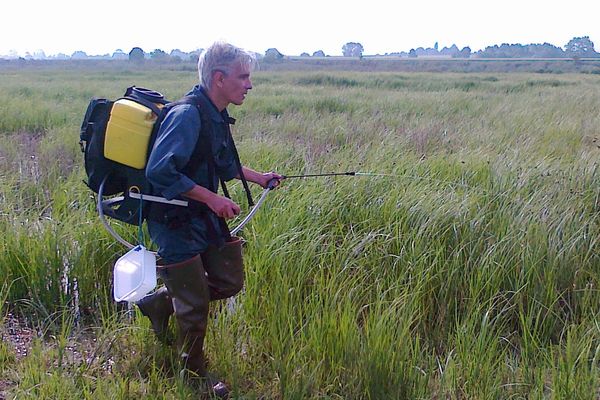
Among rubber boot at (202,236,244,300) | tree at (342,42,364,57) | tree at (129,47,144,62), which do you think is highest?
tree at (342,42,364,57)

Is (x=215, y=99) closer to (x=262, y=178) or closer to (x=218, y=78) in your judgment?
(x=218, y=78)

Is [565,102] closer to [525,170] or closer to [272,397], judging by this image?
[525,170]

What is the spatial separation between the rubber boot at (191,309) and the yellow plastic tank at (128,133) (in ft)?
1.48

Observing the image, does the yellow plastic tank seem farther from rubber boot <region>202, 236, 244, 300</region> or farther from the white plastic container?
rubber boot <region>202, 236, 244, 300</region>

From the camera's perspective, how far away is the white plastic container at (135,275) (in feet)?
7.51

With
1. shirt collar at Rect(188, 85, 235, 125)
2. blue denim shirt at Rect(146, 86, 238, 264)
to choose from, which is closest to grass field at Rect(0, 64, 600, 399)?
blue denim shirt at Rect(146, 86, 238, 264)

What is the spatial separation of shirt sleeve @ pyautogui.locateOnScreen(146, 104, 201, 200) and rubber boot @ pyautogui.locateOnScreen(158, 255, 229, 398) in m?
0.36

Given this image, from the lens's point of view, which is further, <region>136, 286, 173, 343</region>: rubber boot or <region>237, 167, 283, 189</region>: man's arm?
<region>237, 167, 283, 189</region>: man's arm

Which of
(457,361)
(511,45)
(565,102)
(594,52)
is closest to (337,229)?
(457,361)

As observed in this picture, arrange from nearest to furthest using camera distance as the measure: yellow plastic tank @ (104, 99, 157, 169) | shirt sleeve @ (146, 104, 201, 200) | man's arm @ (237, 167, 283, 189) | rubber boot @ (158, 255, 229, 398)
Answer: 1. shirt sleeve @ (146, 104, 201, 200)
2. yellow plastic tank @ (104, 99, 157, 169)
3. rubber boot @ (158, 255, 229, 398)
4. man's arm @ (237, 167, 283, 189)

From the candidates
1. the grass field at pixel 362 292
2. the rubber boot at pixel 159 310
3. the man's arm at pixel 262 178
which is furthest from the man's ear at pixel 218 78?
the grass field at pixel 362 292

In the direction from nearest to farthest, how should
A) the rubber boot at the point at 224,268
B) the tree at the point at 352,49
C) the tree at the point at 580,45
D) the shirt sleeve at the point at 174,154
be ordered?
the shirt sleeve at the point at 174,154 → the rubber boot at the point at 224,268 → the tree at the point at 580,45 → the tree at the point at 352,49

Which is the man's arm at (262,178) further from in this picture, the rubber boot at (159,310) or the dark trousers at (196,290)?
the rubber boot at (159,310)

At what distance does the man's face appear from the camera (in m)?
2.30
